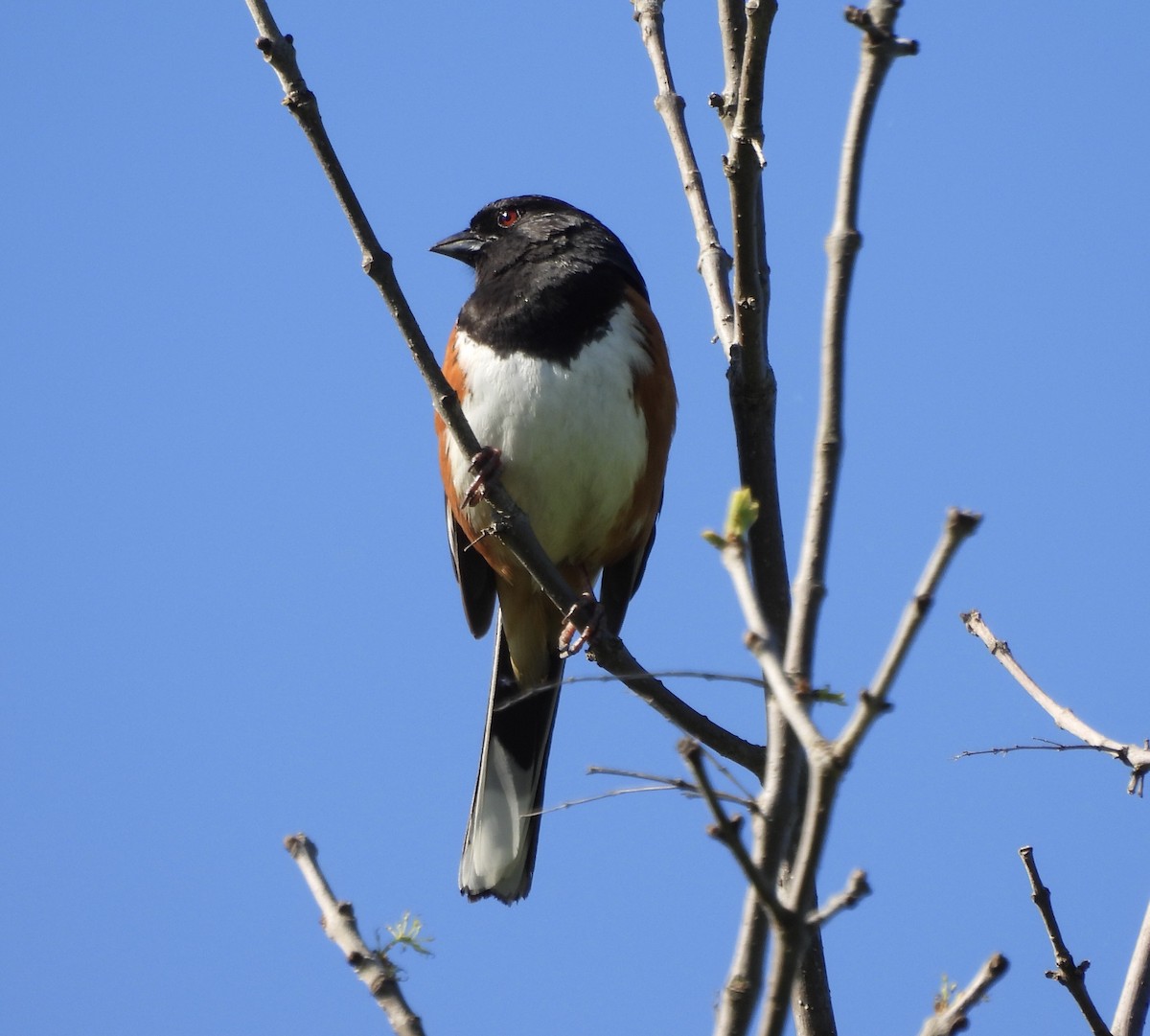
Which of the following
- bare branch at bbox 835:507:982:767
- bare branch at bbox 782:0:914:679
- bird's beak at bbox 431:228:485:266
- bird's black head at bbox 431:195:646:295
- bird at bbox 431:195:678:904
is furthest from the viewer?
bird's beak at bbox 431:228:485:266

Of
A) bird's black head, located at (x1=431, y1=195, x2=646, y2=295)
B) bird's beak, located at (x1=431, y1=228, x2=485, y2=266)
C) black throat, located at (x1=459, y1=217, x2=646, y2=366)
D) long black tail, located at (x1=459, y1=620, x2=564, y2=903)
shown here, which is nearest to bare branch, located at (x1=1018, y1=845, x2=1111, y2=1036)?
long black tail, located at (x1=459, y1=620, x2=564, y2=903)

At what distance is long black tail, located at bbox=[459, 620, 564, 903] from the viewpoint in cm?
335

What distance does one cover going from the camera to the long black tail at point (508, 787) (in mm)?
3348

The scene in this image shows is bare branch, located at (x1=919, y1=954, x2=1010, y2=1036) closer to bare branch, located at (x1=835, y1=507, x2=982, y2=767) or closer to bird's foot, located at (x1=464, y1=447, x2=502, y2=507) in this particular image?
bare branch, located at (x1=835, y1=507, x2=982, y2=767)

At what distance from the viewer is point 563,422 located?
3.46 m

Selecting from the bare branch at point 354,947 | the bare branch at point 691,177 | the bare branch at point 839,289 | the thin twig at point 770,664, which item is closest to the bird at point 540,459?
the bare branch at point 691,177

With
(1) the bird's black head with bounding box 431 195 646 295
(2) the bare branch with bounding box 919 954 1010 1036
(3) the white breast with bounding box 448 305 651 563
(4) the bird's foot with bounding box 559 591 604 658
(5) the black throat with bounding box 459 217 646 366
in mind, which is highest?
(1) the bird's black head with bounding box 431 195 646 295

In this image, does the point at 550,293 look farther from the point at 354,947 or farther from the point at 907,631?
the point at 907,631

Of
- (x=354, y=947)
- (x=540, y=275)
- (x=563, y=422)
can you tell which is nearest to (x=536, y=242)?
(x=540, y=275)

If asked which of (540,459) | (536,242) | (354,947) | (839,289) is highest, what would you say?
(536,242)

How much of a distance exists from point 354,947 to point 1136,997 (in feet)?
3.41

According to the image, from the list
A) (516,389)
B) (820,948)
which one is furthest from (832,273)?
(516,389)

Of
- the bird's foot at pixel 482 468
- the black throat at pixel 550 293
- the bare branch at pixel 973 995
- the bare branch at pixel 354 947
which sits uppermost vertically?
the black throat at pixel 550 293

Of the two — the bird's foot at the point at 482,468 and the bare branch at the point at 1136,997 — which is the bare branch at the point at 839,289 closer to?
the bare branch at the point at 1136,997
